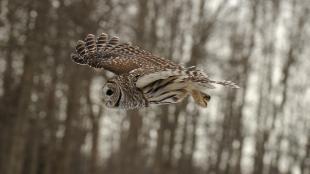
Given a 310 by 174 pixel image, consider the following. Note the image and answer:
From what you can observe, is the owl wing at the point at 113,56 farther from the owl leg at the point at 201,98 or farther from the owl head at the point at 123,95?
the owl leg at the point at 201,98

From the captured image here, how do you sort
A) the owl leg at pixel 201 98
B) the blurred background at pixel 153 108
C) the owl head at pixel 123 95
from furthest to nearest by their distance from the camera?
the blurred background at pixel 153 108, the owl leg at pixel 201 98, the owl head at pixel 123 95

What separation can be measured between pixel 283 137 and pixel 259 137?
152 cm

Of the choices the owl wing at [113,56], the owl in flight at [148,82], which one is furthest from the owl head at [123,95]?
the owl wing at [113,56]

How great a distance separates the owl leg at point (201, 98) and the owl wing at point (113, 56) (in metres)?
0.49

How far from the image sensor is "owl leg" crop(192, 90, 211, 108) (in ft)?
23.6

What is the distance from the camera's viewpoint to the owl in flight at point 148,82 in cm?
651

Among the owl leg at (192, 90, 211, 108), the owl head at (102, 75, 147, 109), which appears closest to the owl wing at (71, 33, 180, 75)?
the owl head at (102, 75, 147, 109)

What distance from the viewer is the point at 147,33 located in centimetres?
2645

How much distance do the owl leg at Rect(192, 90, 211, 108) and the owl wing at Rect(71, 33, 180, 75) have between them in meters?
0.49

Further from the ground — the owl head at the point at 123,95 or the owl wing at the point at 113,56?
the owl wing at the point at 113,56

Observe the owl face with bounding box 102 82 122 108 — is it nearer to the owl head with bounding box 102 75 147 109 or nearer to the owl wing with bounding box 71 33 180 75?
the owl head with bounding box 102 75 147 109

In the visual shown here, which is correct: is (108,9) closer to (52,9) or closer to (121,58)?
(52,9)

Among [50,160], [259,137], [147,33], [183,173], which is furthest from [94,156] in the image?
[259,137]

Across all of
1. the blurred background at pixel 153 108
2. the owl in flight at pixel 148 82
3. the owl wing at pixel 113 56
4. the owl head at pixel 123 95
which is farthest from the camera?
the blurred background at pixel 153 108
